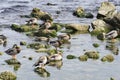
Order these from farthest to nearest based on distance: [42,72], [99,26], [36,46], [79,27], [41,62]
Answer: [99,26], [79,27], [36,46], [41,62], [42,72]

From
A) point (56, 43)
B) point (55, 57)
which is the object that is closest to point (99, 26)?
point (56, 43)

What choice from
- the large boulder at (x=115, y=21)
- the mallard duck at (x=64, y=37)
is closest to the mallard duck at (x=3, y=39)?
the mallard duck at (x=64, y=37)

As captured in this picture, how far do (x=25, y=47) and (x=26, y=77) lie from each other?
27.7 ft

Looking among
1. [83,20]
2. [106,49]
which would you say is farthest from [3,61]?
[83,20]

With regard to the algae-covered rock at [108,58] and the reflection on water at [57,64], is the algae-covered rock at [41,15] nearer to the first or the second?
the algae-covered rock at [108,58]

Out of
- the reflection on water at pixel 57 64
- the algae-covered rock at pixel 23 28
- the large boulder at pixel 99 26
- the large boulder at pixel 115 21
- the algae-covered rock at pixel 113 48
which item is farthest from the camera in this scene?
the large boulder at pixel 115 21

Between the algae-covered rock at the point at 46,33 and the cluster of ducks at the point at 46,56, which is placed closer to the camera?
the cluster of ducks at the point at 46,56

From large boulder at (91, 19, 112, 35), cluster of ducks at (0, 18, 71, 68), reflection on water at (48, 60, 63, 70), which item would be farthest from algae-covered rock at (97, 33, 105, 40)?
reflection on water at (48, 60, 63, 70)

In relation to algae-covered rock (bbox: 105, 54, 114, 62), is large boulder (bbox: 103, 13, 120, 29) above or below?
above

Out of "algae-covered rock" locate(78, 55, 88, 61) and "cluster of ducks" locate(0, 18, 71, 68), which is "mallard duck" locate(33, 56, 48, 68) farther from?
"algae-covered rock" locate(78, 55, 88, 61)

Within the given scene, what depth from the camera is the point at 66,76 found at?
2680 centimetres

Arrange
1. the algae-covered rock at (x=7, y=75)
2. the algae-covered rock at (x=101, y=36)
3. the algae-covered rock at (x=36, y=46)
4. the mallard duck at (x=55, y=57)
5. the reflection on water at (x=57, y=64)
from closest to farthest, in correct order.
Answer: the algae-covered rock at (x=7, y=75) → the reflection on water at (x=57, y=64) → the mallard duck at (x=55, y=57) → the algae-covered rock at (x=36, y=46) → the algae-covered rock at (x=101, y=36)

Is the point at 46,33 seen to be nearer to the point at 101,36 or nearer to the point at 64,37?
the point at 64,37

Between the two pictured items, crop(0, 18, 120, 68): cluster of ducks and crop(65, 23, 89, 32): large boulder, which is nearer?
crop(0, 18, 120, 68): cluster of ducks
